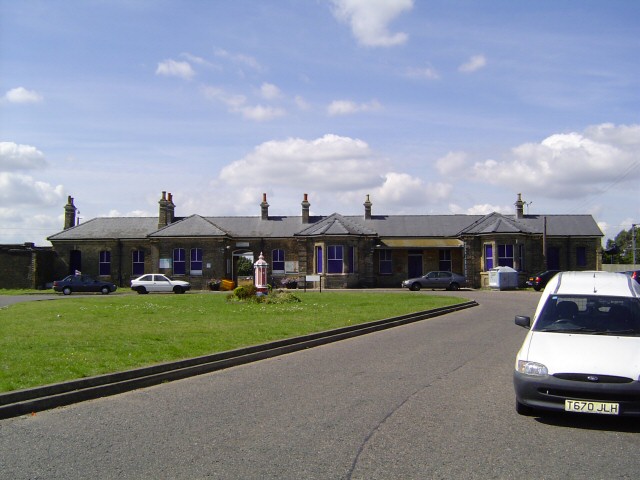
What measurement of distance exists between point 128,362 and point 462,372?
18.7 feet

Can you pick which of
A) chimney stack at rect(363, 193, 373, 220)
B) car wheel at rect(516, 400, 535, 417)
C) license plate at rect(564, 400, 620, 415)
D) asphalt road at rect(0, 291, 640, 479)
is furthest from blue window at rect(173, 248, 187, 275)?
license plate at rect(564, 400, 620, 415)

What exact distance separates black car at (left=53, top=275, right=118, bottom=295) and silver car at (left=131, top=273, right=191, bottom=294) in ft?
7.08

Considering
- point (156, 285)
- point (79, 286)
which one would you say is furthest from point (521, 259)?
point (79, 286)

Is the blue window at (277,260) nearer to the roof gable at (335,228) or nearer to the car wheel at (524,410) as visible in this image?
the roof gable at (335,228)

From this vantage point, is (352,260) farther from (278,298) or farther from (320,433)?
(320,433)

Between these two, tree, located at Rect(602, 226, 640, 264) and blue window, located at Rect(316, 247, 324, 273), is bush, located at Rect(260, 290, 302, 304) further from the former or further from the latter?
tree, located at Rect(602, 226, 640, 264)

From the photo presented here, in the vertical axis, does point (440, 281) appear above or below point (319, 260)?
below

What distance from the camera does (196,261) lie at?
153ft

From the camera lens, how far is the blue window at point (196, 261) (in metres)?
46.7

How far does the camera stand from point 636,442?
22.6ft

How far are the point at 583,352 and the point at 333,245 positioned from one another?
37875mm

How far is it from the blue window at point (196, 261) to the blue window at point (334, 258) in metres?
9.43

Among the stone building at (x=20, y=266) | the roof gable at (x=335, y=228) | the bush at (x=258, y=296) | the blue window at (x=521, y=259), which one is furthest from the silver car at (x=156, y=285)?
the blue window at (x=521, y=259)

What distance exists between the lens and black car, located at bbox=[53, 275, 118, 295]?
4100 cm
